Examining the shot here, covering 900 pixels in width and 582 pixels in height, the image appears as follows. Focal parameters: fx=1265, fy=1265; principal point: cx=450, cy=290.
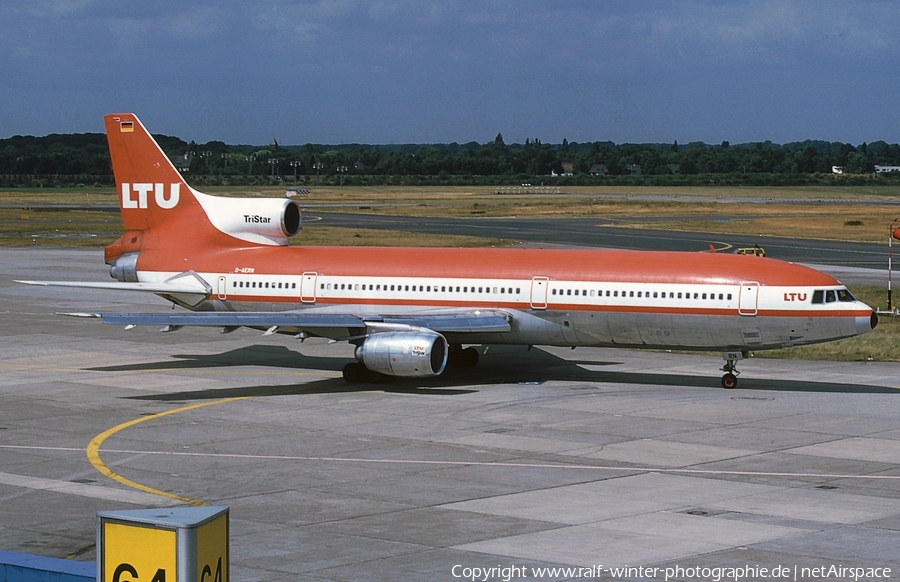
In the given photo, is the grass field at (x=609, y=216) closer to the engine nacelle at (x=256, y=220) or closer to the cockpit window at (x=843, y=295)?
the cockpit window at (x=843, y=295)

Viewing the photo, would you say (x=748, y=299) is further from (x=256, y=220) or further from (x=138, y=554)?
(x=138, y=554)

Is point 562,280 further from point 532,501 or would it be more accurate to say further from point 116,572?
point 116,572

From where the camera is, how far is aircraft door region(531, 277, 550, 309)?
39.3m

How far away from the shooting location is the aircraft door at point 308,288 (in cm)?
4184

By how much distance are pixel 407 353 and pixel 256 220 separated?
9.82m

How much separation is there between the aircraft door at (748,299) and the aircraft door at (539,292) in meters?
5.94

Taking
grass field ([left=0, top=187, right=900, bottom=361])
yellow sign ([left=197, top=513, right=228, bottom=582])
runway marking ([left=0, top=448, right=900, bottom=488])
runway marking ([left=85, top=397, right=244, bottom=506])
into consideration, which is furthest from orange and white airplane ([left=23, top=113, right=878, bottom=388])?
yellow sign ([left=197, top=513, right=228, bottom=582])

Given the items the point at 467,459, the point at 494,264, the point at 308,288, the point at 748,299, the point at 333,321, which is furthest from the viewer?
the point at 308,288

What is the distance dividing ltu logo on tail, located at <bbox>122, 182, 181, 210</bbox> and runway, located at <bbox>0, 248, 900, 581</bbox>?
5537 mm

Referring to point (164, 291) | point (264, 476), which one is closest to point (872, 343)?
point (164, 291)

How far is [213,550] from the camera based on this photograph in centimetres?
1034

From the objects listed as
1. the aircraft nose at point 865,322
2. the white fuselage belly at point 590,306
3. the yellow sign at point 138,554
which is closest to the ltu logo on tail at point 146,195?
the white fuselage belly at point 590,306

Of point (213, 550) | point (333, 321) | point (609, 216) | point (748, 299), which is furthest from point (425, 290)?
point (609, 216)

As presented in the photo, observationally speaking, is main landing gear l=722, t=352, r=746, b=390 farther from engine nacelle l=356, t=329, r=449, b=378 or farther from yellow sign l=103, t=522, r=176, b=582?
yellow sign l=103, t=522, r=176, b=582
